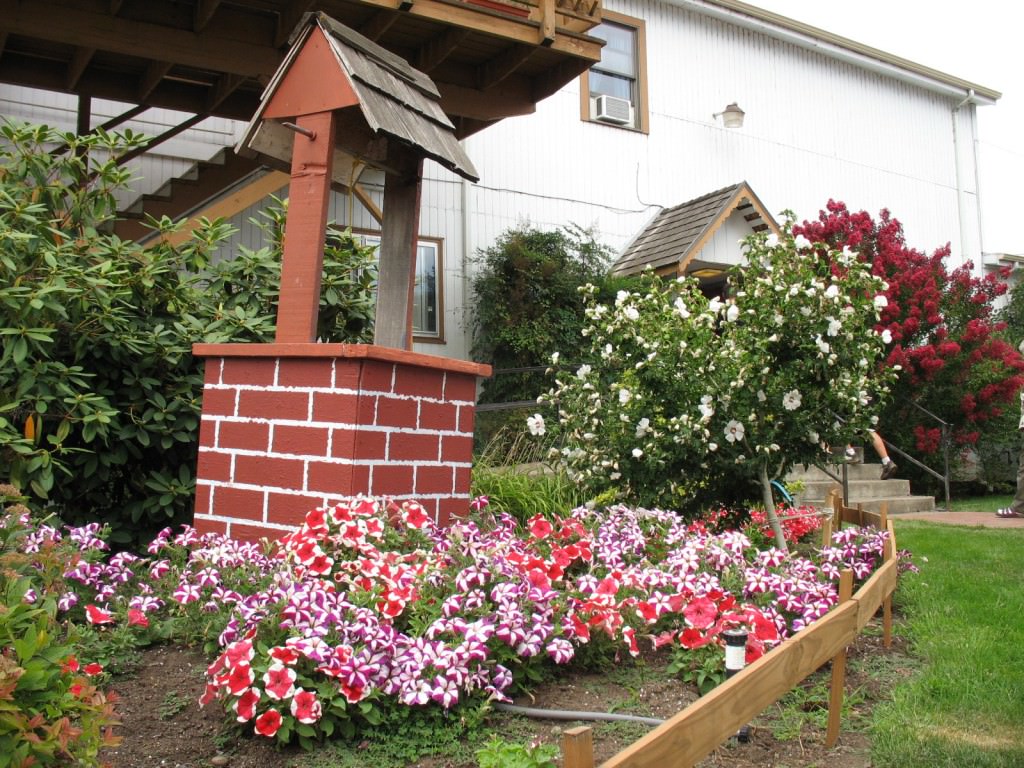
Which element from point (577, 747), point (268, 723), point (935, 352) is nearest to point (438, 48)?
point (268, 723)

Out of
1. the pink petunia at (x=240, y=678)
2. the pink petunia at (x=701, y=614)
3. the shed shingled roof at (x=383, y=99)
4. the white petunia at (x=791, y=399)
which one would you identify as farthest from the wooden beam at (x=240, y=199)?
the pink petunia at (x=240, y=678)

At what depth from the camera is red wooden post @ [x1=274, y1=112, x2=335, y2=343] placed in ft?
13.3

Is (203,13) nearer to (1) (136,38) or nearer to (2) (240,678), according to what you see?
(1) (136,38)

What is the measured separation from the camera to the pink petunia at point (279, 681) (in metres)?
2.45

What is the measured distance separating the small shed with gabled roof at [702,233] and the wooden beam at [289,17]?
18.7ft

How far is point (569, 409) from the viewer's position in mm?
5445

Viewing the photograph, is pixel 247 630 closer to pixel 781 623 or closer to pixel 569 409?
pixel 781 623

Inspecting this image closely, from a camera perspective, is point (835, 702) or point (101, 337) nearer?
point (835, 702)

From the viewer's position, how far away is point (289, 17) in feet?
Answer: 27.0

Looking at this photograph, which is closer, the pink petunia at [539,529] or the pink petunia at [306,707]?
the pink petunia at [306,707]

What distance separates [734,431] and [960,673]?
150 centimetres

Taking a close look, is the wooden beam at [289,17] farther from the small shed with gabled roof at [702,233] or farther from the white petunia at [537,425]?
the small shed with gabled roof at [702,233]

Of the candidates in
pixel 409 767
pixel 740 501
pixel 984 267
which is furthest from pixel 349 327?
pixel 984 267

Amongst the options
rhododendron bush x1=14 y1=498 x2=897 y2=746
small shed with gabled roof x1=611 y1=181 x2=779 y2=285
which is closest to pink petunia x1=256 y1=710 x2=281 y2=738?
rhododendron bush x1=14 y1=498 x2=897 y2=746
